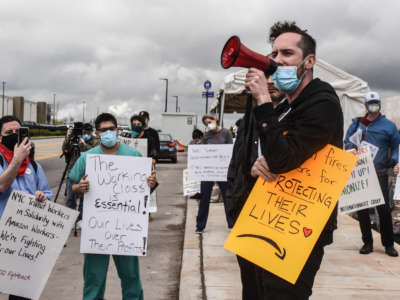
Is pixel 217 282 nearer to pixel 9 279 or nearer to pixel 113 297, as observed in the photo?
pixel 113 297

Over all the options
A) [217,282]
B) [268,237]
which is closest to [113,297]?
[217,282]

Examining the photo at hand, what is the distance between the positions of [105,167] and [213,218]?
15.9ft

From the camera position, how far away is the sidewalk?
14.2 ft

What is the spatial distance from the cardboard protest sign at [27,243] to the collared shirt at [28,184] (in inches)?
6.0

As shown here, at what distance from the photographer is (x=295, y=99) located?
2170 mm

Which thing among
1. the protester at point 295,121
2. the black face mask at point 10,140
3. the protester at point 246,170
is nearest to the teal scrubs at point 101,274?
the black face mask at point 10,140

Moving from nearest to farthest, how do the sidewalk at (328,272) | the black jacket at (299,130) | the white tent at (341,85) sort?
the black jacket at (299,130) → the sidewalk at (328,272) → the white tent at (341,85)

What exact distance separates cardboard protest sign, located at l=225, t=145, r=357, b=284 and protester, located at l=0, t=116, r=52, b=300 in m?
1.84

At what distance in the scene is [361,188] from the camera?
4086 mm

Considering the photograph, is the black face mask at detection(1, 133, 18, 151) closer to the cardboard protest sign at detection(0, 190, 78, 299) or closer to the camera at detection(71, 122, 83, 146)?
the cardboard protest sign at detection(0, 190, 78, 299)

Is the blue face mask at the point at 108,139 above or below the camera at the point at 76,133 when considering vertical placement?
above

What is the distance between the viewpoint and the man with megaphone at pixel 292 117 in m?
1.96

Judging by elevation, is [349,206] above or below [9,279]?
above

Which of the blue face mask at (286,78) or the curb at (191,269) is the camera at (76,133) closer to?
the curb at (191,269)
